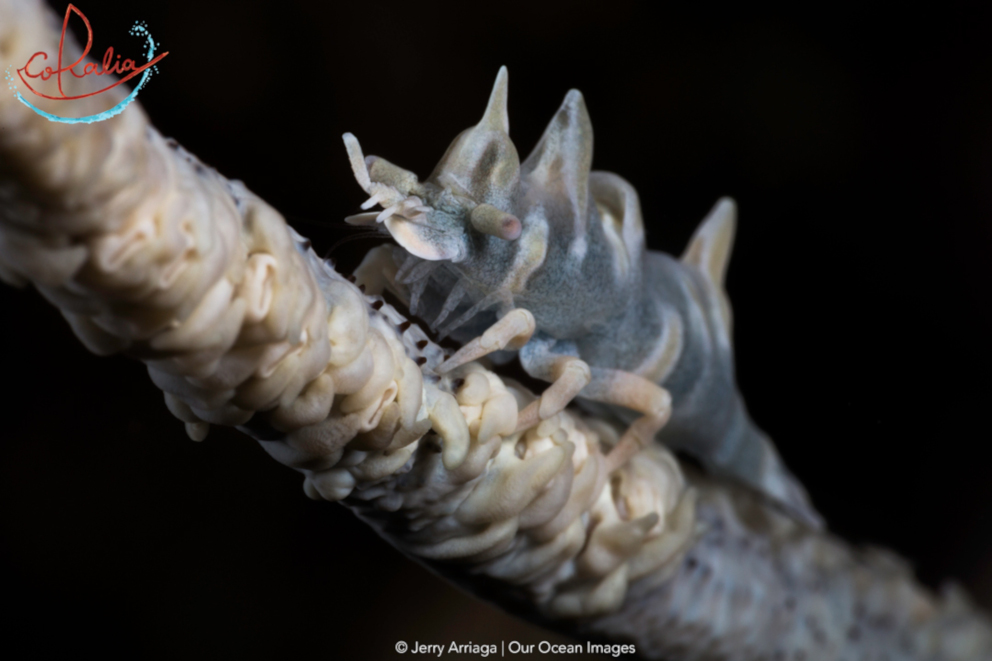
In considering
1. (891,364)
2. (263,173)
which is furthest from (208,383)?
(891,364)

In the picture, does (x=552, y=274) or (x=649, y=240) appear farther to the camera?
(x=649, y=240)

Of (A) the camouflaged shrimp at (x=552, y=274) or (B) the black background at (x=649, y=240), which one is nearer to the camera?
(A) the camouflaged shrimp at (x=552, y=274)

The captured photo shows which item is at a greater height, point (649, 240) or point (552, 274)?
point (552, 274)

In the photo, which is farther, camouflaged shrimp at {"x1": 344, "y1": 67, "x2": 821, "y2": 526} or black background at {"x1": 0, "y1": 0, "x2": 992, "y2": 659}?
→ black background at {"x1": 0, "y1": 0, "x2": 992, "y2": 659}

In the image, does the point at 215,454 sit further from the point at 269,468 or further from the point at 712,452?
the point at 712,452
